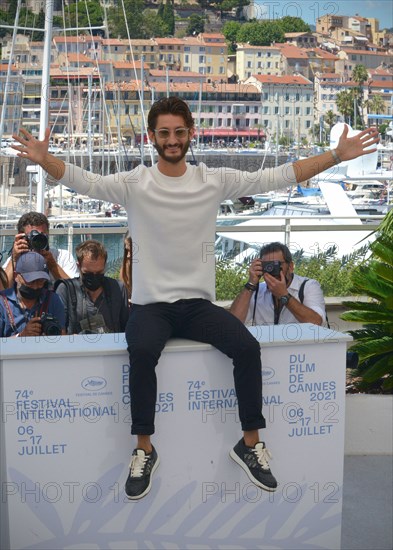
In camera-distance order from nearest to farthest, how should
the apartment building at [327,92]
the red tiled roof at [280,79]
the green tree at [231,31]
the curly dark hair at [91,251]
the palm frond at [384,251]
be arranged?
the curly dark hair at [91,251]
the palm frond at [384,251]
the green tree at [231,31]
the red tiled roof at [280,79]
the apartment building at [327,92]

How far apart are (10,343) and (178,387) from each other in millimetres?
766

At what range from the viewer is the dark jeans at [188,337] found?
417 centimetres

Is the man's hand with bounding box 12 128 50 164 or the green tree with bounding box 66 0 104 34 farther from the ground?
the green tree with bounding box 66 0 104 34

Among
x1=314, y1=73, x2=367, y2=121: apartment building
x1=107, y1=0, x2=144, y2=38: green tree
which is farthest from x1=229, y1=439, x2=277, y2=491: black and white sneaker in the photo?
x1=314, y1=73, x2=367, y2=121: apartment building

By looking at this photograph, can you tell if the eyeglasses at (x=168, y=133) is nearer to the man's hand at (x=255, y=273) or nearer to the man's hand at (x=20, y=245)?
the man's hand at (x=255, y=273)

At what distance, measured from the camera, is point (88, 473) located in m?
4.32

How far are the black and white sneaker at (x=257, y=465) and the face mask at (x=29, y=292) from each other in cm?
162

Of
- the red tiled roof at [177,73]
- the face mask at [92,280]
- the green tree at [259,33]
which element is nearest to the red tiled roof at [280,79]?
the green tree at [259,33]

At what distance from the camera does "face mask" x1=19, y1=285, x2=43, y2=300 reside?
5.37 m

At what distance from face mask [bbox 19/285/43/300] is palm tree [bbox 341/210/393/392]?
2.38 meters

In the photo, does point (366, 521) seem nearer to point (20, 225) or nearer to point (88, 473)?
point (88, 473)

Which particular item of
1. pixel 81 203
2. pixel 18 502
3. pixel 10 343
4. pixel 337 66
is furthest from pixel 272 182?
pixel 337 66

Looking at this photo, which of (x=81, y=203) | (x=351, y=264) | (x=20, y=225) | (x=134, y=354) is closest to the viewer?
(x=134, y=354)

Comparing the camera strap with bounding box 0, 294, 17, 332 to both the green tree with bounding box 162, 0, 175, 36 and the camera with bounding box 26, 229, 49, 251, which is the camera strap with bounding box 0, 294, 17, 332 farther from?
the green tree with bounding box 162, 0, 175, 36
